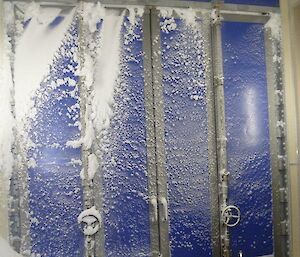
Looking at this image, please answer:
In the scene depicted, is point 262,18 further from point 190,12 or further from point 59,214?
point 59,214

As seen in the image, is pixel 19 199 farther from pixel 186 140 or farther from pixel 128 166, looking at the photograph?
pixel 186 140

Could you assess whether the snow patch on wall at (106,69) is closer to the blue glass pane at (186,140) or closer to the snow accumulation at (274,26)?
the blue glass pane at (186,140)

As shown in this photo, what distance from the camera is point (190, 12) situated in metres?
1.84

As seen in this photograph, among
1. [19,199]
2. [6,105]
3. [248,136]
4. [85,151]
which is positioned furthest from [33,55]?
[248,136]

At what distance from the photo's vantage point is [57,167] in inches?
65.0

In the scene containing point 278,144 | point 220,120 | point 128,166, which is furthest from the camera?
point 278,144

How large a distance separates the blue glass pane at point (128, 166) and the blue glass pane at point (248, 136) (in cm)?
47

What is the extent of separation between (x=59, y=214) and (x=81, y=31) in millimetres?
891

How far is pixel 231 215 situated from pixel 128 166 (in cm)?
61

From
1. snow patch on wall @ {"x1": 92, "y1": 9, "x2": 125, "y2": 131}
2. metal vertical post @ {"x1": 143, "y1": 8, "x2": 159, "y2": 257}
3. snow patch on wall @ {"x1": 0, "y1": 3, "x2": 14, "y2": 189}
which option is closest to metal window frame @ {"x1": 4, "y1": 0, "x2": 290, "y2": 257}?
metal vertical post @ {"x1": 143, "y1": 8, "x2": 159, "y2": 257}

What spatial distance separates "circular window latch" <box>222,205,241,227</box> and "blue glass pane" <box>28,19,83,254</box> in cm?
74

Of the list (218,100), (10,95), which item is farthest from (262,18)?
(10,95)

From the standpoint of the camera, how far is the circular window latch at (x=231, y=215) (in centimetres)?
182

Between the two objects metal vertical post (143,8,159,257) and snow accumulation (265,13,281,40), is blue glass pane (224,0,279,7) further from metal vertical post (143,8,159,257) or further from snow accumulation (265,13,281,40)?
metal vertical post (143,8,159,257)
